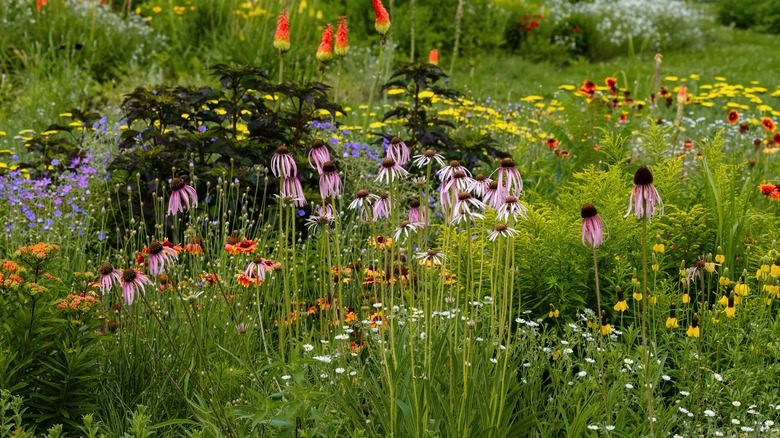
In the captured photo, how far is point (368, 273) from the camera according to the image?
3.65 meters

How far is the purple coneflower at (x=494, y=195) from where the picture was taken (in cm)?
226

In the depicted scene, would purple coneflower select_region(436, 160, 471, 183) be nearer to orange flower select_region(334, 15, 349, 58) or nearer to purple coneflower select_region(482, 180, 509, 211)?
purple coneflower select_region(482, 180, 509, 211)

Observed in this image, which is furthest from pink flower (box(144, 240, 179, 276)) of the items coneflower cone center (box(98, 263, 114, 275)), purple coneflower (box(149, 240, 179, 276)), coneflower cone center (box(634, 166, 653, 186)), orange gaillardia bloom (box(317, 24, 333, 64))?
orange gaillardia bloom (box(317, 24, 333, 64))

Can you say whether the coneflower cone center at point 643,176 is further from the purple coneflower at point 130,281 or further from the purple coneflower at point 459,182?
the purple coneflower at point 130,281

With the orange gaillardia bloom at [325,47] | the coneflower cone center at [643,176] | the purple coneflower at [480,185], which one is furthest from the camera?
the orange gaillardia bloom at [325,47]

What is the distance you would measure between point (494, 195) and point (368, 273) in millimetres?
1432

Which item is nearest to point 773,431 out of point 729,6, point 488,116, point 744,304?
point 744,304

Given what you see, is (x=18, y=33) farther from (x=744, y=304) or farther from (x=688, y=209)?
(x=744, y=304)

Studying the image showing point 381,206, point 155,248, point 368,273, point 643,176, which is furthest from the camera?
point 368,273

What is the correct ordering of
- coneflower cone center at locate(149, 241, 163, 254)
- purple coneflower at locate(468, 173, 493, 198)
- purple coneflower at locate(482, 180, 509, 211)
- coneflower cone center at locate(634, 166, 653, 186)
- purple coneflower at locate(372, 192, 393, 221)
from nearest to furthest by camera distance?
coneflower cone center at locate(634, 166, 653, 186) < coneflower cone center at locate(149, 241, 163, 254) < purple coneflower at locate(482, 180, 509, 211) < purple coneflower at locate(468, 173, 493, 198) < purple coneflower at locate(372, 192, 393, 221)

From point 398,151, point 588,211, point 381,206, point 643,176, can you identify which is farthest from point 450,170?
point 643,176

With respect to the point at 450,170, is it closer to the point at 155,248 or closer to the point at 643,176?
the point at 643,176

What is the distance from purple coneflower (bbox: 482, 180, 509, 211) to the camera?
226 centimetres

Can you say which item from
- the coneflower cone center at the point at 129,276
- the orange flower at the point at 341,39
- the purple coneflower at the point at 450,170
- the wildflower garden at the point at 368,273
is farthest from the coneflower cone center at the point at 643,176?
the orange flower at the point at 341,39
